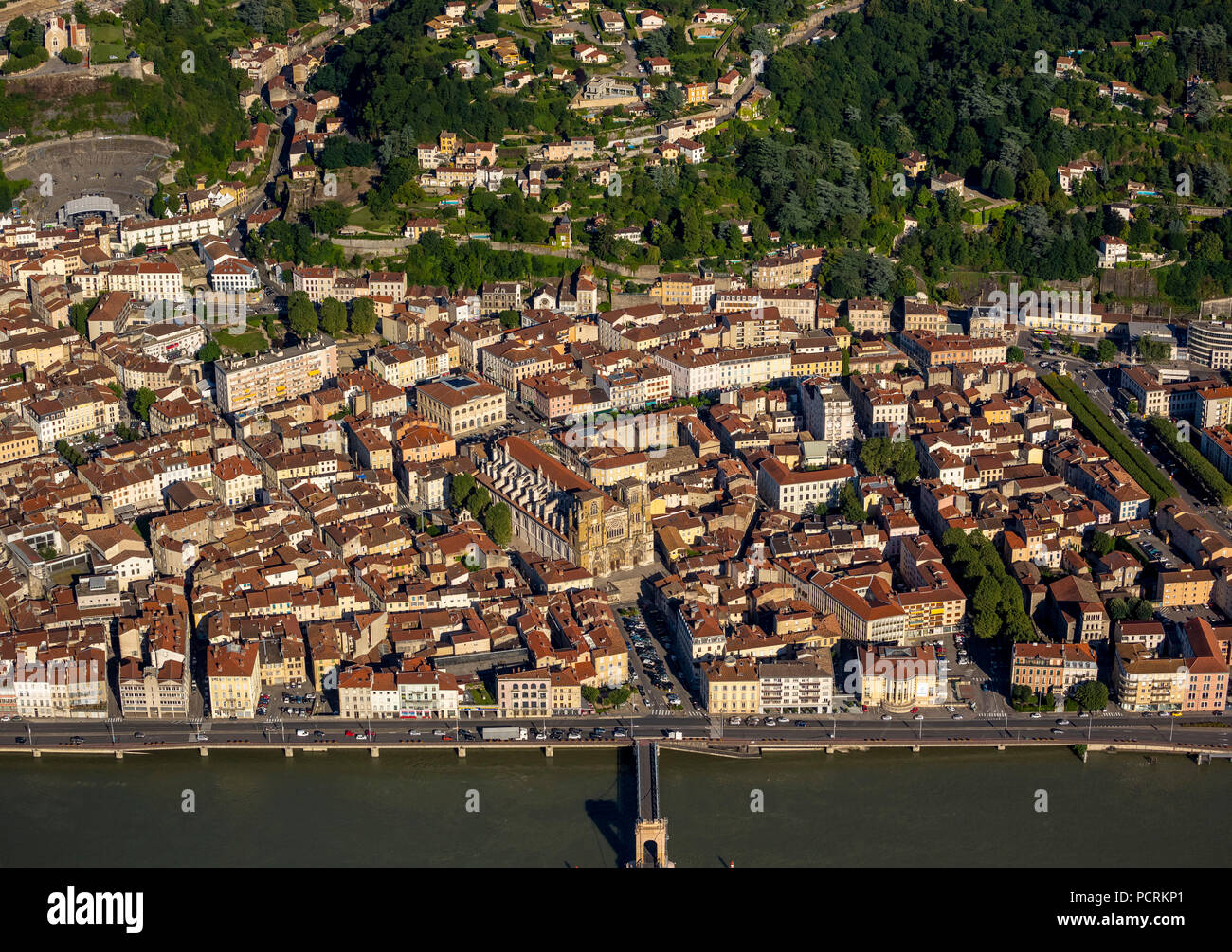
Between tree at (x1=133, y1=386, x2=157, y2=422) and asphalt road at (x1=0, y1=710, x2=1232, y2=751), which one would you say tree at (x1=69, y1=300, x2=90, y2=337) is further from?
asphalt road at (x1=0, y1=710, x2=1232, y2=751)

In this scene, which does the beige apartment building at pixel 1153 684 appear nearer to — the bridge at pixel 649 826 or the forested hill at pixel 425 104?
the bridge at pixel 649 826

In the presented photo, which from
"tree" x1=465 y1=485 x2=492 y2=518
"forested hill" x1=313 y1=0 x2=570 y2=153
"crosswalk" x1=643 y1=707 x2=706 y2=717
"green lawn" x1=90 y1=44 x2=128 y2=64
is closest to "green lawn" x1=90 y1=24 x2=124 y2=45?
"green lawn" x1=90 y1=44 x2=128 y2=64

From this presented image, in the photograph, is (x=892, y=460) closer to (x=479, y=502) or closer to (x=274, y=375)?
(x=479, y=502)

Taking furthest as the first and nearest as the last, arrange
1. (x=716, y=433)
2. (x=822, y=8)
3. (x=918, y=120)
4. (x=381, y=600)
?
(x=822, y=8) → (x=918, y=120) → (x=716, y=433) → (x=381, y=600)

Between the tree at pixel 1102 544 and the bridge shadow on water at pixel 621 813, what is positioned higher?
the tree at pixel 1102 544

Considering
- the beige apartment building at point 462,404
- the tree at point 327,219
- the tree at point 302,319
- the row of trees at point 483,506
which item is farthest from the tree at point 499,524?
the tree at point 327,219

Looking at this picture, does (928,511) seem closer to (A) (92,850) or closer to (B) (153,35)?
(A) (92,850)

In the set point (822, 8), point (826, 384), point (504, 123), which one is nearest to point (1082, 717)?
point (826, 384)
